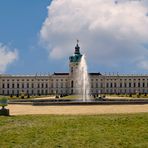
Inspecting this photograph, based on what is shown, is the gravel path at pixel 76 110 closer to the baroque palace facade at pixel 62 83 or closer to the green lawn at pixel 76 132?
the green lawn at pixel 76 132

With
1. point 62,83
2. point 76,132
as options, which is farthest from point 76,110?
point 62,83

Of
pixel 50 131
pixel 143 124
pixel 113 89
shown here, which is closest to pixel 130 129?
pixel 143 124

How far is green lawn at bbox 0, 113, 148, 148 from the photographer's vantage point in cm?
1365

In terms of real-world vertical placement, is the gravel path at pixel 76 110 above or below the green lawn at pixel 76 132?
above

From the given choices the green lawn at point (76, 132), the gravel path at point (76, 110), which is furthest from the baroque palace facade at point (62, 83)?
the green lawn at point (76, 132)

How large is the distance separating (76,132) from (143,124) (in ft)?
10.6

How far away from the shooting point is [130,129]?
1603 cm

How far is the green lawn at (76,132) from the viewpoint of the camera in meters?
13.7

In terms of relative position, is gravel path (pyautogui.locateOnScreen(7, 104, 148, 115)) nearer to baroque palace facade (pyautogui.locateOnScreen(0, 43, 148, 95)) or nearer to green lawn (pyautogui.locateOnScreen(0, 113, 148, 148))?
green lawn (pyautogui.locateOnScreen(0, 113, 148, 148))

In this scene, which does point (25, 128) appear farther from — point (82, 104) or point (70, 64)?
point (70, 64)

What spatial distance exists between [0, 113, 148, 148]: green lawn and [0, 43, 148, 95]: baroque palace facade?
11864cm

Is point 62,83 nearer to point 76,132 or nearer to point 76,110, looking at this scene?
point 76,110

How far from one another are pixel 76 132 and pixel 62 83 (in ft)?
404

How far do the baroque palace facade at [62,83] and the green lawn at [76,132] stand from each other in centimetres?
11864
